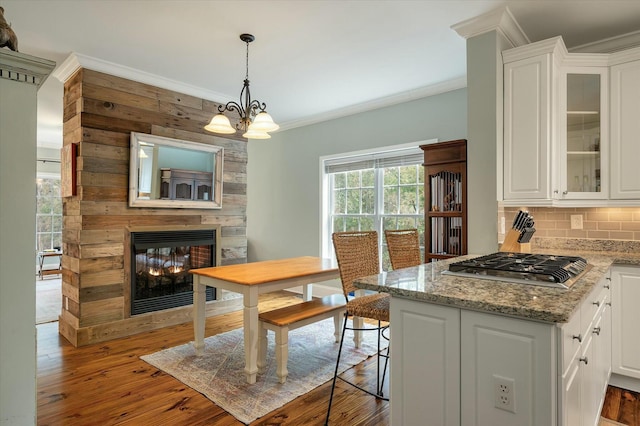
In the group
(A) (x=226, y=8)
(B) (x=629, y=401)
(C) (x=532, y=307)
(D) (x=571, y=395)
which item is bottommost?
(B) (x=629, y=401)

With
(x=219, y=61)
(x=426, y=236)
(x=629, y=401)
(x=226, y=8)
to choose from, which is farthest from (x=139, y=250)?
(x=629, y=401)

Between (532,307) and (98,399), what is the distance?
8.80ft

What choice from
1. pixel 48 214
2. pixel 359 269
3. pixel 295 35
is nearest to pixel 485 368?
pixel 359 269

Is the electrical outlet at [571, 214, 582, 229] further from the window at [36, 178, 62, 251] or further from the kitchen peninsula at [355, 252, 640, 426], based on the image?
the window at [36, 178, 62, 251]

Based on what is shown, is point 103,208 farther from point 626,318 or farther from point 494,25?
point 626,318

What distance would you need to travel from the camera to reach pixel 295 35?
2.98 m

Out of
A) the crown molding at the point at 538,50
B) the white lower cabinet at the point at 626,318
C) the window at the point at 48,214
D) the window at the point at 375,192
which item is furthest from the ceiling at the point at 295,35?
the window at the point at 48,214

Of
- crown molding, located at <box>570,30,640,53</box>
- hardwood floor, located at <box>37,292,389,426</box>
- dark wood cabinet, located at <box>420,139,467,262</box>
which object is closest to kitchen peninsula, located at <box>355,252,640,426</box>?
hardwood floor, located at <box>37,292,389,426</box>

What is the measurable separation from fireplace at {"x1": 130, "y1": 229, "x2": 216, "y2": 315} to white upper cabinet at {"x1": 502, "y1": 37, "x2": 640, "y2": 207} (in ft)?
10.8

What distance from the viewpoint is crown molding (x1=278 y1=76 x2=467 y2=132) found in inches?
156

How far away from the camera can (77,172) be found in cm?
350

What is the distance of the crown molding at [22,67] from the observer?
1.08 meters

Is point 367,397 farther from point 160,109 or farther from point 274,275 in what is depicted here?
point 160,109

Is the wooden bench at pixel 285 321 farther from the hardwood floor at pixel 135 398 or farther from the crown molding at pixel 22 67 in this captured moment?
the crown molding at pixel 22 67
